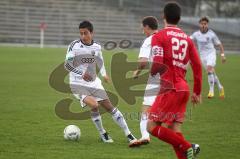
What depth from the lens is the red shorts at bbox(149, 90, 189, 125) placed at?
27.3 ft

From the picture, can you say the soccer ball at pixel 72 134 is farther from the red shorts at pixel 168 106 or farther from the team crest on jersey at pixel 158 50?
the team crest on jersey at pixel 158 50

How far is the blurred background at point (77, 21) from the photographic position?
47344 mm

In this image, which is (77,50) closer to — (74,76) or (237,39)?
(74,76)

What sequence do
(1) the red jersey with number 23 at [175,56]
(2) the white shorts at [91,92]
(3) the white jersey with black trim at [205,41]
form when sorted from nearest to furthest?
(1) the red jersey with number 23 at [175,56]
(2) the white shorts at [91,92]
(3) the white jersey with black trim at [205,41]

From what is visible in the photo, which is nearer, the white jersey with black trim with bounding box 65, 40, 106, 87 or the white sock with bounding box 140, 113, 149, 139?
the white sock with bounding box 140, 113, 149, 139

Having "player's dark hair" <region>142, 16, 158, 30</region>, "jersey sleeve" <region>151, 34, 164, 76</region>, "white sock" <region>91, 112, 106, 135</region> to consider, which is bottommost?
"white sock" <region>91, 112, 106, 135</region>

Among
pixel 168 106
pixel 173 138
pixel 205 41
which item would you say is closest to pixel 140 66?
pixel 168 106

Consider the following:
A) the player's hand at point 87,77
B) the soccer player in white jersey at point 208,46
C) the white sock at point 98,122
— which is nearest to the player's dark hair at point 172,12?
the player's hand at point 87,77

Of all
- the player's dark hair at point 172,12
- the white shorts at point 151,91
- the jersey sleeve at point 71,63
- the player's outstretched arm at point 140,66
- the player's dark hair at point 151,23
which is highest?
the player's dark hair at point 172,12

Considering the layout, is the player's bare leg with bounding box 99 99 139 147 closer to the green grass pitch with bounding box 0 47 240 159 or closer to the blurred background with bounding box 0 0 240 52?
the green grass pitch with bounding box 0 47 240 159

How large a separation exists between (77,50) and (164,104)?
3.19m

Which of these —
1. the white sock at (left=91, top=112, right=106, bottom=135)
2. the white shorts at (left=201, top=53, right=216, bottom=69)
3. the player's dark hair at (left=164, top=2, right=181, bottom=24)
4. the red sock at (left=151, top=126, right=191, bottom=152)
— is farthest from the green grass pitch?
the player's dark hair at (left=164, top=2, right=181, bottom=24)

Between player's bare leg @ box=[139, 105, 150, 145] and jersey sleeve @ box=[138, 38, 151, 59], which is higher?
jersey sleeve @ box=[138, 38, 151, 59]

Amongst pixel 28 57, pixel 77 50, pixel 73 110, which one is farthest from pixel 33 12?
pixel 77 50
